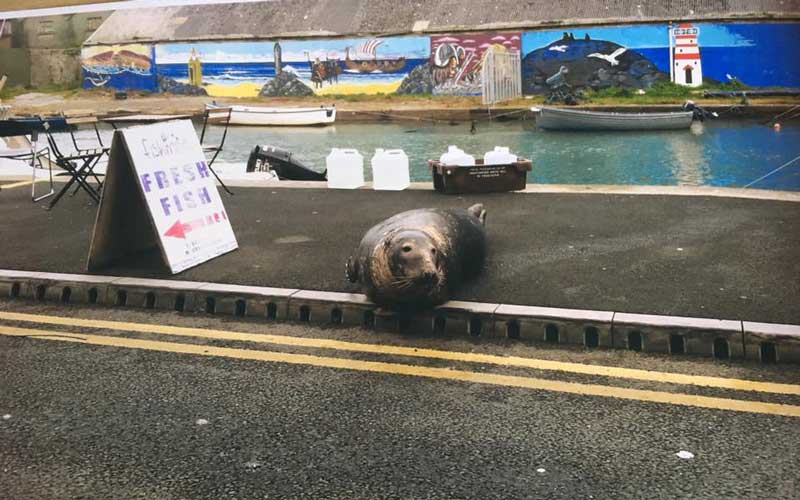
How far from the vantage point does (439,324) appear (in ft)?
19.8

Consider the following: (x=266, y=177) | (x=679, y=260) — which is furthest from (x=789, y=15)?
(x=679, y=260)

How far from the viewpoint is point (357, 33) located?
178ft

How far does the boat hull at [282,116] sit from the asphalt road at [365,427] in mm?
40465

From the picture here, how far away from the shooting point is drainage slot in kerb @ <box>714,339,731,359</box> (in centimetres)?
531

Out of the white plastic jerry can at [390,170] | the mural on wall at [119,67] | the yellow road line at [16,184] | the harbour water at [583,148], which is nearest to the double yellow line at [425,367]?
the white plastic jerry can at [390,170]

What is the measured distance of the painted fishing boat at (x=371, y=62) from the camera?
5272 centimetres

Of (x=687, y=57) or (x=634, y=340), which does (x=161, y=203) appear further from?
(x=687, y=57)

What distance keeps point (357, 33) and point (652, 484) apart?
173ft

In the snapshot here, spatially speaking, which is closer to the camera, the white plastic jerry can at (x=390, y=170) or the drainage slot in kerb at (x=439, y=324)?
the drainage slot in kerb at (x=439, y=324)

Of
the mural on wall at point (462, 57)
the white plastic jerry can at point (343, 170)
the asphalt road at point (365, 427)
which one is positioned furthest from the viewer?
the mural on wall at point (462, 57)

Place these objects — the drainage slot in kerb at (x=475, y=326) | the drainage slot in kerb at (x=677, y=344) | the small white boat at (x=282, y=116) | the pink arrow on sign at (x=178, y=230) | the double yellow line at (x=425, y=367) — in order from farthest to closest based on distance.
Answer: the small white boat at (x=282, y=116), the pink arrow on sign at (x=178, y=230), the drainage slot in kerb at (x=475, y=326), the drainage slot in kerb at (x=677, y=344), the double yellow line at (x=425, y=367)

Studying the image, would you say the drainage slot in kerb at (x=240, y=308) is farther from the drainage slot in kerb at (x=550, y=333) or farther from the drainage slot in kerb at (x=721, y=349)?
the drainage slot in kerb at (x=721, y=349)

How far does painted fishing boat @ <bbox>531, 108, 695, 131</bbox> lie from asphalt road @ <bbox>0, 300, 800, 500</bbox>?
3307 cm

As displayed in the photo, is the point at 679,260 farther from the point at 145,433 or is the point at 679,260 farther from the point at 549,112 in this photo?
the point at 549,112
